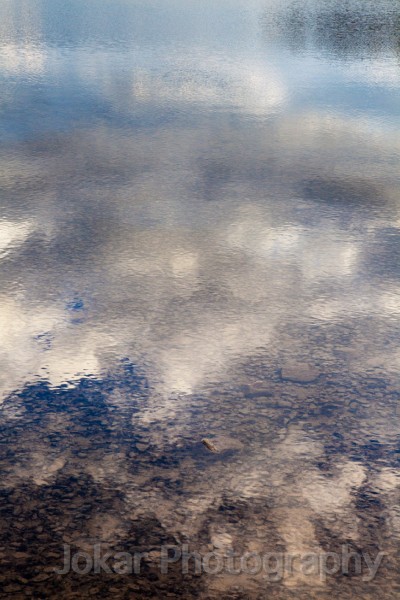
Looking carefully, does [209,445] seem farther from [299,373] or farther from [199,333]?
[199,333]

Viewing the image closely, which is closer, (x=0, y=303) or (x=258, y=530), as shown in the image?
(x=258, y=530)

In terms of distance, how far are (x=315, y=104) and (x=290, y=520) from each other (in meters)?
9.88

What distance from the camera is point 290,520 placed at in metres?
4.50

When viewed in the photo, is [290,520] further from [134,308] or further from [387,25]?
[387,25]

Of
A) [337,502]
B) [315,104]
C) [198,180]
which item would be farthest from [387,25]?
[337,502]

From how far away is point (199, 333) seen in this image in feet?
21.2

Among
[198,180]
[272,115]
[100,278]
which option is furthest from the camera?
[272,115]
